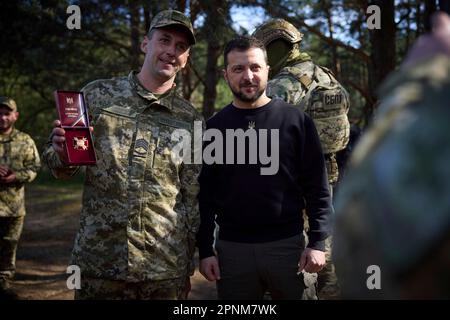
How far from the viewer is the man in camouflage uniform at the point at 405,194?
0.65 metres

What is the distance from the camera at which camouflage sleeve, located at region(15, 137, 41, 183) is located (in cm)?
648

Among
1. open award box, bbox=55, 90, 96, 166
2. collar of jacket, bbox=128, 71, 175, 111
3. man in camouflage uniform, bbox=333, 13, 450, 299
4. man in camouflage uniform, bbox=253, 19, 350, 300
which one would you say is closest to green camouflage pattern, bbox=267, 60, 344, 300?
man in camouflage uniform, bbox=253, 19, 350, 300

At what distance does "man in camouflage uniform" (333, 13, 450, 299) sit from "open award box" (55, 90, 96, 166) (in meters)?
1.98

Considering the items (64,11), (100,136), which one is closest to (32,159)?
(64,11)

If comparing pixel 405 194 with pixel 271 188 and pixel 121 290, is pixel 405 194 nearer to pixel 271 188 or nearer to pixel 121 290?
pixel 271 188

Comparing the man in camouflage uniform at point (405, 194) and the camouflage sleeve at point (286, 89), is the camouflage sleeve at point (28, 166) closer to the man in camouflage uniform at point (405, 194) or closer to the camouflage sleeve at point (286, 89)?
the camouflage sleeve at point (286, 89)

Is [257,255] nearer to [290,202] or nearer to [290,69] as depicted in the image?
[290,202]

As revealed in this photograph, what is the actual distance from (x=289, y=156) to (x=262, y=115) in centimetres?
26

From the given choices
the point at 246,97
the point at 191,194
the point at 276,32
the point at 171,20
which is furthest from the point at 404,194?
the point at 276,32

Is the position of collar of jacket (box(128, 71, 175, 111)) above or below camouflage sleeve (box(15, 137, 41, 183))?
above

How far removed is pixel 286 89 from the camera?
318cm

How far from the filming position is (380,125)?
2.50 ft

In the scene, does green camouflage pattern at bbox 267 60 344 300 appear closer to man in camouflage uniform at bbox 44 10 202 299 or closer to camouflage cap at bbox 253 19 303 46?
camouflage cap at bbox 253 19 303 46
